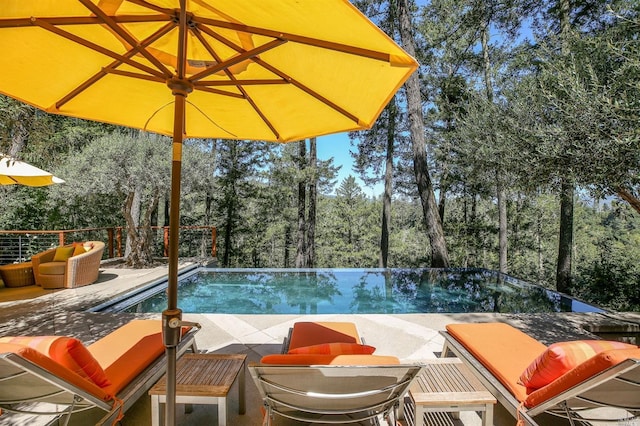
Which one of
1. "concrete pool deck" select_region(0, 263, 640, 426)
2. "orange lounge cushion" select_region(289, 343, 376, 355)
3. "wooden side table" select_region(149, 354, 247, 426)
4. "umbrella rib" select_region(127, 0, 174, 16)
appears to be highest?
"umbrella rib" select_region(127, 0, 174, 16)

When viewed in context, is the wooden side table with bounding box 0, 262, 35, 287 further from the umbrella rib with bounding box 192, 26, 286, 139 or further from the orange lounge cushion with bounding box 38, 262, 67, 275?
the umbrella rib with bounding box 192, 26, 286, 139

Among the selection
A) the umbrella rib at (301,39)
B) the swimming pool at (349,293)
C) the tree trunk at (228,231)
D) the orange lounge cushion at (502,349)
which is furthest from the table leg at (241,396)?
the tree trunk at (228,231)

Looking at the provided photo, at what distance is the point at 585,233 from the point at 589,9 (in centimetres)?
2412

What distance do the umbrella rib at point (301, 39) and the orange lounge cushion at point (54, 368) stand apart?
1.82 meters

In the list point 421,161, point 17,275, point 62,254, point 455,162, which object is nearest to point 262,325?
point 62,254

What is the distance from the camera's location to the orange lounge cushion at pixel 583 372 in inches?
56.0

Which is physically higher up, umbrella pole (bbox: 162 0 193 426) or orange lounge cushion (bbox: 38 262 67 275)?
umbrella pole (bbox: 162 0 193 426)

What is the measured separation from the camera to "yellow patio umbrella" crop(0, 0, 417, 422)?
1.60 m

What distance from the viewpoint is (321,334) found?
2.78 metres

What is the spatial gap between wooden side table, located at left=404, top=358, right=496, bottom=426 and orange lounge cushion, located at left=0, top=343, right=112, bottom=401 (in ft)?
5.90

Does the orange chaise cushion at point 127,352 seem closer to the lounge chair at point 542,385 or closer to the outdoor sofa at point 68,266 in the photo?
the lounge chair at point 542,385

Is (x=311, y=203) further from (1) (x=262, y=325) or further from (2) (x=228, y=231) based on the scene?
(1) (x=262, y=325)

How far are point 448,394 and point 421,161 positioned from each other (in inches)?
321

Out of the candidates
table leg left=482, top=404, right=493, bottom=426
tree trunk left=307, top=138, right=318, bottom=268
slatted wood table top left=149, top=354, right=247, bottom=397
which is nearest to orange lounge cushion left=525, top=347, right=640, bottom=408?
table leg left=482, top=404, right=493, bottom=426
